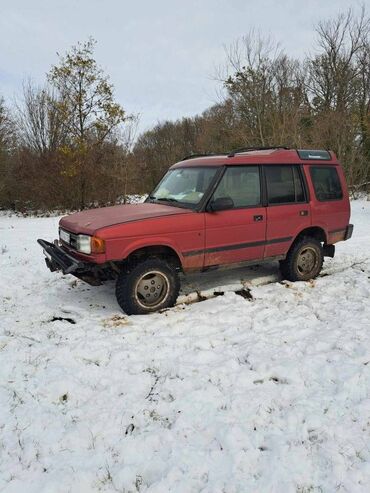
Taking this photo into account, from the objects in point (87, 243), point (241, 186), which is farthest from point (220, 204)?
point (87, 243)

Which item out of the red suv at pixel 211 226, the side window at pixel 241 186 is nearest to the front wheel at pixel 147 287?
the red suv at pixel 211 226

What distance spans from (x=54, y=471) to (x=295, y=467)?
153cm

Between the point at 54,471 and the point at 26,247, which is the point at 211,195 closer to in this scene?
the point at 54,471

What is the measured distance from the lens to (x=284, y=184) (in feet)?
→ 18.2

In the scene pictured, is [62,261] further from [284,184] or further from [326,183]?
[326,183]

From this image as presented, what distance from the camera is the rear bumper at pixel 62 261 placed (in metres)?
4.30

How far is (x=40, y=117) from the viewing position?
939 inches

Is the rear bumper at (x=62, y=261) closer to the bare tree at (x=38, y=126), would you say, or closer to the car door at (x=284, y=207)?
the car door at (x=284, y=207)

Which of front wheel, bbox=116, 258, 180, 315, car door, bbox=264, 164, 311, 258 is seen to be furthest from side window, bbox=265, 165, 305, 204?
Answer: front wheel, bbox=116, 258, 180, 315

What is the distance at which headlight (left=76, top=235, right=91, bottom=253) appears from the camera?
4262 mm

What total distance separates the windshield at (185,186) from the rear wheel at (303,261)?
1.85 m

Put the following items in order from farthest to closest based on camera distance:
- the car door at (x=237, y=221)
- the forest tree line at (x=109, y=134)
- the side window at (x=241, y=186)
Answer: the forest tree line at (x=109, y=134) → the side window at (x=241, y=186) → the car door at (x=237, y=221)

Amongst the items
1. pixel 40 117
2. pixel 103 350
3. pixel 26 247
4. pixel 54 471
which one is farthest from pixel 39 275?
pixel 40 117

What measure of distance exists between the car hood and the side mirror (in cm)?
31
